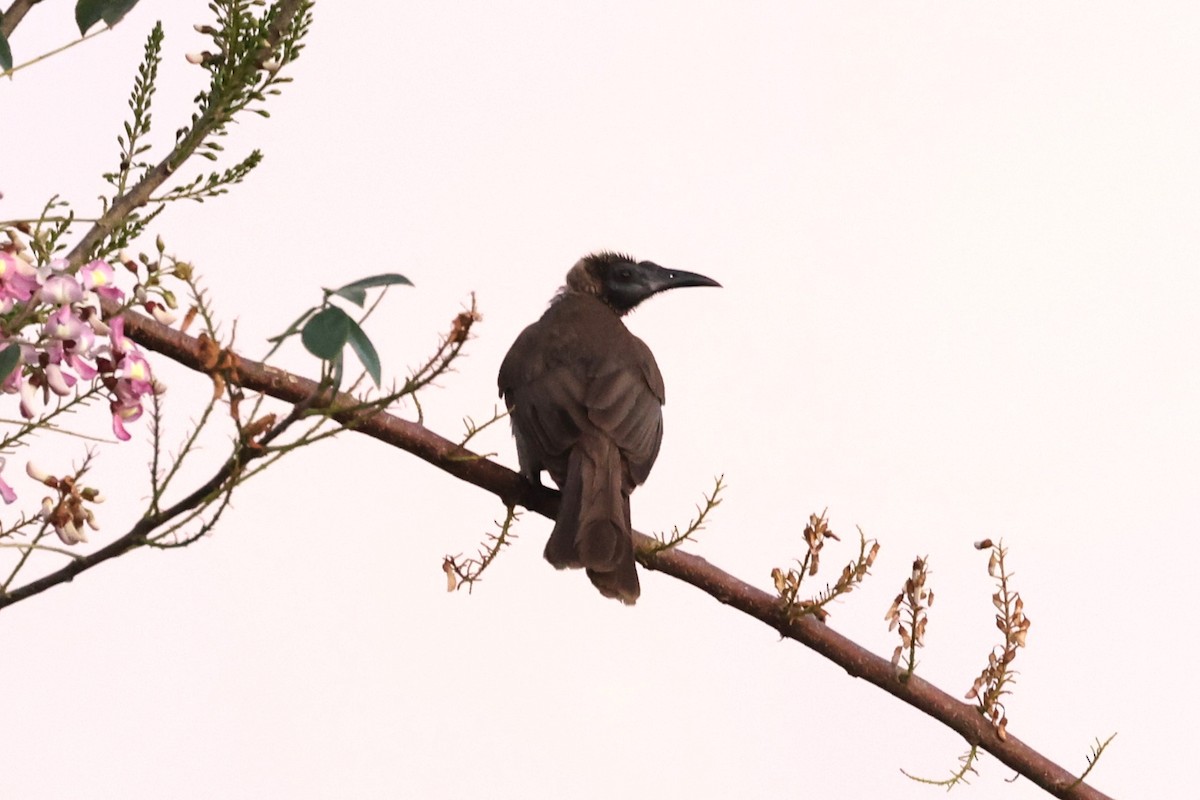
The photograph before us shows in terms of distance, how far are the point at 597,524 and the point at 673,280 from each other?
98.9 inches

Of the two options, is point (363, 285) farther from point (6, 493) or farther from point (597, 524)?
point (597, 524)

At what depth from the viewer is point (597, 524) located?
3.90 meters

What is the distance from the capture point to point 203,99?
2.50m

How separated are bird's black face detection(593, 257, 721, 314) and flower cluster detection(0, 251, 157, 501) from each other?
4.27 m

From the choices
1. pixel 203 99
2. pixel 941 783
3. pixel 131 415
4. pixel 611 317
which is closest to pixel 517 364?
pixel 611 317

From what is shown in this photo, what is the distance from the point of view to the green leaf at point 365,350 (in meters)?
1.75

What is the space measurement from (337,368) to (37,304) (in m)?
0.47

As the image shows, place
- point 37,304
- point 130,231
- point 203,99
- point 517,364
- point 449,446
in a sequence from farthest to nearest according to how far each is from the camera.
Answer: point 517,364
point 449,446
point 203,99
point 130,231
point 37,304

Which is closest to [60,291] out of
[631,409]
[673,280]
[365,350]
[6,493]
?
[6,493]

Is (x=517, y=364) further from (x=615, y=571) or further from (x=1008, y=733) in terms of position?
(x=1008, y=733)

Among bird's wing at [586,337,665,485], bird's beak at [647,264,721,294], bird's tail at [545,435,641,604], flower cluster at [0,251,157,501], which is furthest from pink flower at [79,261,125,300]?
bird's beak at [647,264,721,294]

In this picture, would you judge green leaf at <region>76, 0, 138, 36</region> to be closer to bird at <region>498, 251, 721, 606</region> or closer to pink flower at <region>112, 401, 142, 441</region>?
pink flower at <region>112, 401, 142, 441</region>

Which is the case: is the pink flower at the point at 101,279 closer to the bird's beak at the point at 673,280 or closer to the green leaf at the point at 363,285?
the green leaf at the point at 363,285

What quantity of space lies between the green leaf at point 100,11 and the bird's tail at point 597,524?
2014 millimetres
